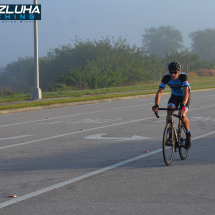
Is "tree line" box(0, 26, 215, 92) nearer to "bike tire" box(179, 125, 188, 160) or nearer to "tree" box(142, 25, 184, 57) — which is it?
"bike tire" box(179, 125, 188, 160)

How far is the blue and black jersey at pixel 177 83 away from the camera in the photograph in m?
6.84

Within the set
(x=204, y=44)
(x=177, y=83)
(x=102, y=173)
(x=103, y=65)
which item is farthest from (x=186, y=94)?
(x=204, y=44)

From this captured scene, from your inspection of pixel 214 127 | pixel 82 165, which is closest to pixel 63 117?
pixel 214 127

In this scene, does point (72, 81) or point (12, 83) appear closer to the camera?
point (72, 81)

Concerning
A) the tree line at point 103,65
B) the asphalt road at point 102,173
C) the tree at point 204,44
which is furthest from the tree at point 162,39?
the asphalt road at point 102,173

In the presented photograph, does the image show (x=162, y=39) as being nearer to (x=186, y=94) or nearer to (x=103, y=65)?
(x=103, y=65)

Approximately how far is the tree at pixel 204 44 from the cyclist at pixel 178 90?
138 metres

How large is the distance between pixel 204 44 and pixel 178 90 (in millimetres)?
142176

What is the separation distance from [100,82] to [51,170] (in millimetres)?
31877

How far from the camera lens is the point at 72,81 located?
38.0 meters

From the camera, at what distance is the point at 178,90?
7066 mm

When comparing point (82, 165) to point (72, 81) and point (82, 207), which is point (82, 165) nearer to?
point (82, 207)

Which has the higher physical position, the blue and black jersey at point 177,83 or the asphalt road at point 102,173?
the blue and black jersey at point 177,83

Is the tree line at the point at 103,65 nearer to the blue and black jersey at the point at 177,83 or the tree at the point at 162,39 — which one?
the blue and black jersey at the point at 177,83
